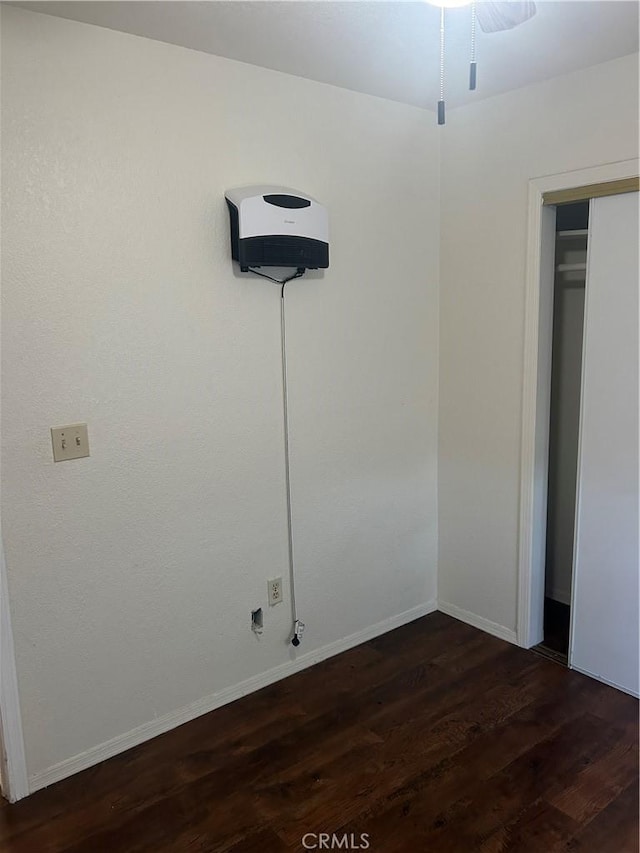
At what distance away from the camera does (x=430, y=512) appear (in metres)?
3.39

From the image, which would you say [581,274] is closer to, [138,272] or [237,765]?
[138,272]

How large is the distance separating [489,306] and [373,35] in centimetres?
126

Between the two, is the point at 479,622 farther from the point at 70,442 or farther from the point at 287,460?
the point at 70,442

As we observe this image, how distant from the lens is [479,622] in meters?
3.28

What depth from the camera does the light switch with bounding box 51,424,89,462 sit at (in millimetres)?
2172

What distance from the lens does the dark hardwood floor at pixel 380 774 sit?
2043 millimetres

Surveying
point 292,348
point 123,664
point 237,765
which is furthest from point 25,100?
point 237,765

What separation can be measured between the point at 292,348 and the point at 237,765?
1.56 metres

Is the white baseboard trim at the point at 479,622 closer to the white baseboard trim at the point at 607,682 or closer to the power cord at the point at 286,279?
the white baseboard trim at the point at 607,682

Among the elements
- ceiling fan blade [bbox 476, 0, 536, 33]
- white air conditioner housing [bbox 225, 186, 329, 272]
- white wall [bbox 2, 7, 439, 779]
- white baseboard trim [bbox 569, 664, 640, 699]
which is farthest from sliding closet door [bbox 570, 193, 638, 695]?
white air conditioner housing [bbox 225, 186, 329, 272]

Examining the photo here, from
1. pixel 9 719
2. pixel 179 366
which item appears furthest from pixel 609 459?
pixel 9 719

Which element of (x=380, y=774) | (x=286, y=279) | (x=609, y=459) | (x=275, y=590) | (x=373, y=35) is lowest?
(x=380, y=774)

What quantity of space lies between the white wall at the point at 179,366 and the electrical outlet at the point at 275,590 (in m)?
0.05

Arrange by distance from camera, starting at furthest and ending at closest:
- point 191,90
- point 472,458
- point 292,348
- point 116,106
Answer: point 472,458, point 292,348, point 191,90, point 116,106
